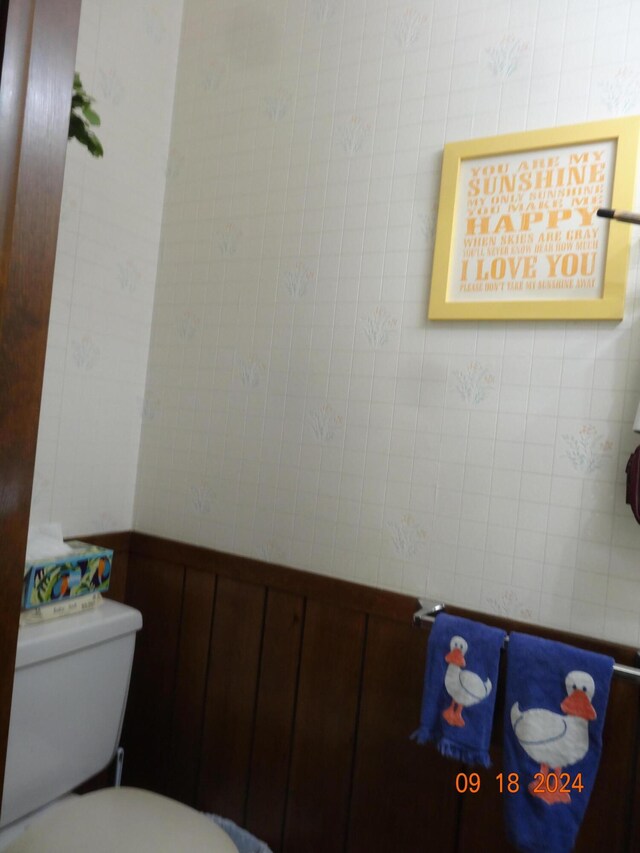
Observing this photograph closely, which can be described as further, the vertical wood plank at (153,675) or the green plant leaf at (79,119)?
the vertical wood plank at (153,675)

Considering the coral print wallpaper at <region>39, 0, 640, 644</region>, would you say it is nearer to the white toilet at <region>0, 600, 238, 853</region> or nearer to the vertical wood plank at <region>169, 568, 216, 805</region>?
the vertical wood plank at <region>169, 568, 216, 805</region>

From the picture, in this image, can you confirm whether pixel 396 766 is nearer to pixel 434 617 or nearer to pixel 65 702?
pixel 434 617

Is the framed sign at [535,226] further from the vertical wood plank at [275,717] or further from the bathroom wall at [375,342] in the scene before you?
the vertical wood plank at [275,717]

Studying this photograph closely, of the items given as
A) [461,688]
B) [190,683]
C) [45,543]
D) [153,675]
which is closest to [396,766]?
[461,688]

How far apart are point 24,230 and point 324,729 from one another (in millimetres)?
1049

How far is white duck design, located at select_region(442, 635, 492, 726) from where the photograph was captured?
956mm

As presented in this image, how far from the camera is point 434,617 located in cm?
103

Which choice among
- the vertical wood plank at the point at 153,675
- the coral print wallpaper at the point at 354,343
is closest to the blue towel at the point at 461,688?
the coral print wallpaper at the point at 354,343

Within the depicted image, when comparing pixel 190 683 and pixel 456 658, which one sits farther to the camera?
pixel 190 683

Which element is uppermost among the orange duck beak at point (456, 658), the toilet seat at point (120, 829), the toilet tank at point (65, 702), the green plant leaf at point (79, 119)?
the green plant leaf at point (79, 119)

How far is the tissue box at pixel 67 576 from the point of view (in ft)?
3.53

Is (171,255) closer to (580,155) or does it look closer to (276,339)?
(276,339)

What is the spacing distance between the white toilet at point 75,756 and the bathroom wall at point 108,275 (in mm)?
290

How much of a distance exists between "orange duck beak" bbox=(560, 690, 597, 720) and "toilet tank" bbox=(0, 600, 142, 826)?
826mm
